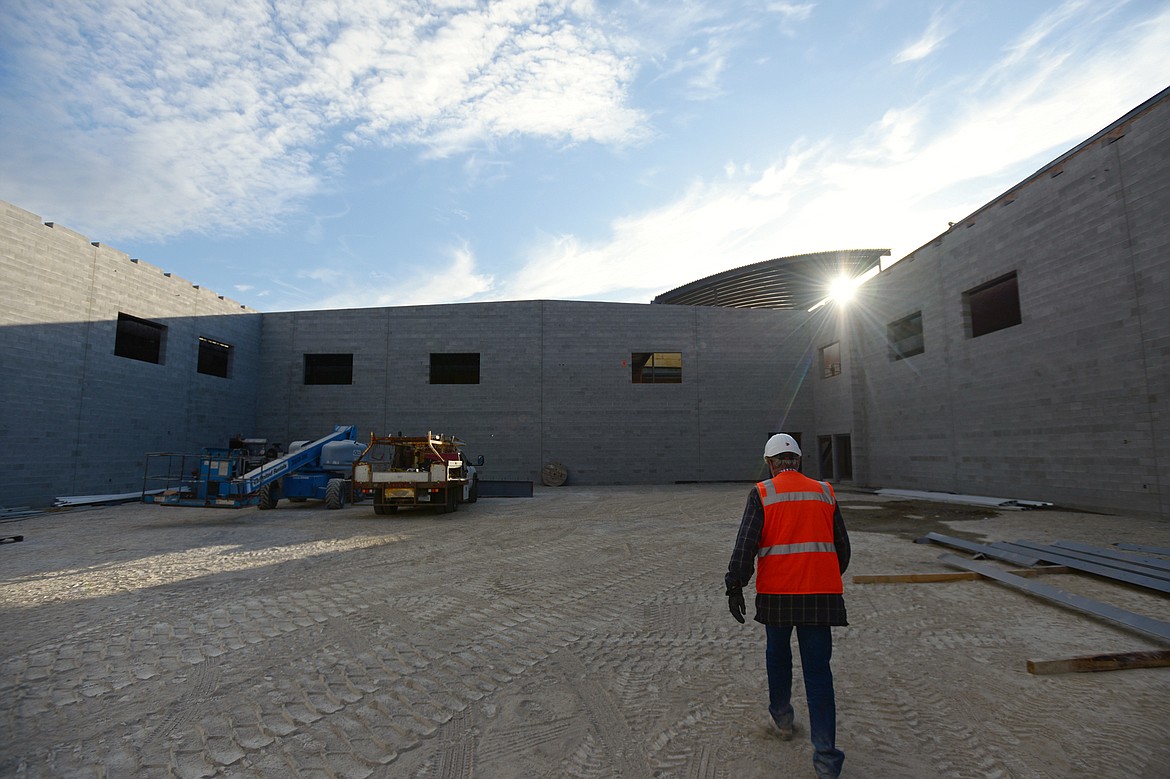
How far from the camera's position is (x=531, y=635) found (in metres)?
4.62

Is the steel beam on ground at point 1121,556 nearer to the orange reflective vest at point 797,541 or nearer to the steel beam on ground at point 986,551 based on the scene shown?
the steel beam on ground at point 986,551

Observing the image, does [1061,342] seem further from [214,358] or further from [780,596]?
[214,358]

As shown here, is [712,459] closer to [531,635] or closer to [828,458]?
[828,458]

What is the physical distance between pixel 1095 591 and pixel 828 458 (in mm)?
18649

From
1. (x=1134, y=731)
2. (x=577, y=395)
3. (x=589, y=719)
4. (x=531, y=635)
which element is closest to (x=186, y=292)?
(x=577, y=395)

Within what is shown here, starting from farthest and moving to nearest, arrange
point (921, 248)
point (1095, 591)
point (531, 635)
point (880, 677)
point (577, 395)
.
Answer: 1. point (577, 395)
2. point (921, 248)
3. point (1095, 591)
4. point (531, 635)
5. point (880, 677)

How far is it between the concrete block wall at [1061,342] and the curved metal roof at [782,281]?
962cm

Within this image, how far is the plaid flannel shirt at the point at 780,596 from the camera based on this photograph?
268 cm

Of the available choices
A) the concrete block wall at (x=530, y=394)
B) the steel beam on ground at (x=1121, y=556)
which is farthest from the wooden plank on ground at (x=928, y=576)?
the concrete block wall at (x=530, y=394)

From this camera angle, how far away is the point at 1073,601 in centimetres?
521

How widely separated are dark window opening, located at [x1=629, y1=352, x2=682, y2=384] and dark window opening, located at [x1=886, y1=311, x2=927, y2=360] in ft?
26.7

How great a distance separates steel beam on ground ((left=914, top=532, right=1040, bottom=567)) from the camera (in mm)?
6792

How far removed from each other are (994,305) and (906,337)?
3.70 meters

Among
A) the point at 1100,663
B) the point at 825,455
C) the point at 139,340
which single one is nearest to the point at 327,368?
the point at 139,340
